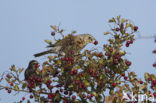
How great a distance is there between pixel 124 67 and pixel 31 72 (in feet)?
6.20

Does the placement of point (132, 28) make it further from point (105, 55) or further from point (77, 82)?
point (77, 82)

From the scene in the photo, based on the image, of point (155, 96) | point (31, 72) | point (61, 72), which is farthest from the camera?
point (31, 72)

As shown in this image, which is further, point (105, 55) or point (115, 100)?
point (105, 55)

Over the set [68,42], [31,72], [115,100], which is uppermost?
[68,42]

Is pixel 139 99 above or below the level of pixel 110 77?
below

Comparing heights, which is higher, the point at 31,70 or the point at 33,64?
the point at 33,64

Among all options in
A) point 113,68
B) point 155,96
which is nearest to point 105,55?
point 113,68

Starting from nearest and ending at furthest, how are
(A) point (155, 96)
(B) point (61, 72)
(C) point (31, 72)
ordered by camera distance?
(A) point (155, 96)
(B) point (61, 72)
(C) point (31, 72)

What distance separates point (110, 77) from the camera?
5645 millimetres

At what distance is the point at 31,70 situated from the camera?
6.02m

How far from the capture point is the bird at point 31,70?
5.89 m

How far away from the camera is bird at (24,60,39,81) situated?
5.89 meters

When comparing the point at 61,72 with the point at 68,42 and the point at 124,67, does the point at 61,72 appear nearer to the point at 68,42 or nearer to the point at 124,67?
the point at 68,42

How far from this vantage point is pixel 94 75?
5508mm
